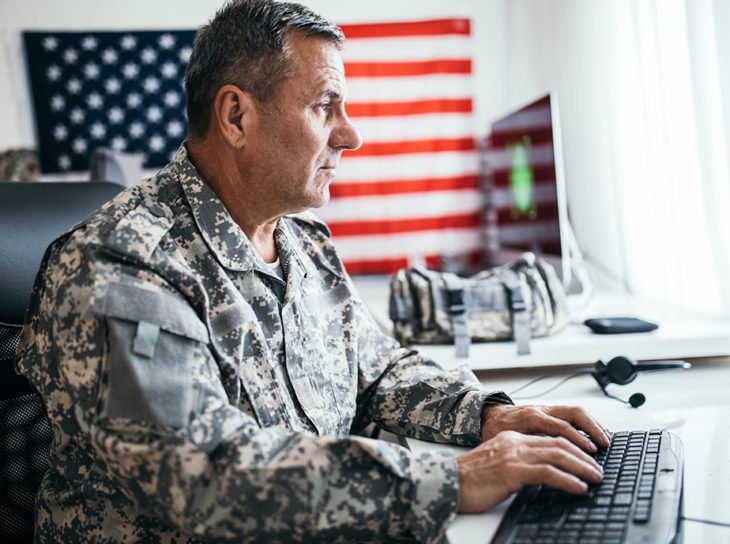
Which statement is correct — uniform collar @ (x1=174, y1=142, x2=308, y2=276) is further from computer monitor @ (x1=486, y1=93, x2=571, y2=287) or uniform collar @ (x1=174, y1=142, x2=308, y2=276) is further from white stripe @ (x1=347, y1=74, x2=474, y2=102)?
white stripe @ (x1=347, y1=74, x2=474, y2=102)

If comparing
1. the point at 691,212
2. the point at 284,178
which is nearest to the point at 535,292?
the point at 691,212

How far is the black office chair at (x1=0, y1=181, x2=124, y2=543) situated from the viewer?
998 millimetres

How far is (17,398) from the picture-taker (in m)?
1.01

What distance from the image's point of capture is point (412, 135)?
324 cm

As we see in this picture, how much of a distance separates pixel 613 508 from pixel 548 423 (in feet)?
0.78

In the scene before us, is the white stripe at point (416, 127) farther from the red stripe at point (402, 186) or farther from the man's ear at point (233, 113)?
the man's ear at point (233, 113)

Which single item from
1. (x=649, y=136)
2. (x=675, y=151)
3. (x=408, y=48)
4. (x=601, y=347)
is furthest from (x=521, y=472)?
(x=408, y=48)

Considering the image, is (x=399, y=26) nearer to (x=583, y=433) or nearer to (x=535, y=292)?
(x=535, y=292)

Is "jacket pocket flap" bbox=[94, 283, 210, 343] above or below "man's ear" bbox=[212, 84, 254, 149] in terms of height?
below

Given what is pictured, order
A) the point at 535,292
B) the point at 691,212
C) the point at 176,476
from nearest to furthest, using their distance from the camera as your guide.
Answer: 1. the point at 176,476
2. the point at 535,292
3. the point at 691,212

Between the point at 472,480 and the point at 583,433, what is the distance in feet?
0.85

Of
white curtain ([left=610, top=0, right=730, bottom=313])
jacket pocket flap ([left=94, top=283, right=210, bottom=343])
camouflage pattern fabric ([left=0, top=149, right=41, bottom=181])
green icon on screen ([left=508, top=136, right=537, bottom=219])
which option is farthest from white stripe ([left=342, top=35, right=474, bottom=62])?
jacket pocket flap ([left=94, top=283, right=210, bottom=343])

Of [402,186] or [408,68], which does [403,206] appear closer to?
[402,186]

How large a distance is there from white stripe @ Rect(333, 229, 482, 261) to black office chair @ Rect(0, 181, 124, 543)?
2.25 metres
